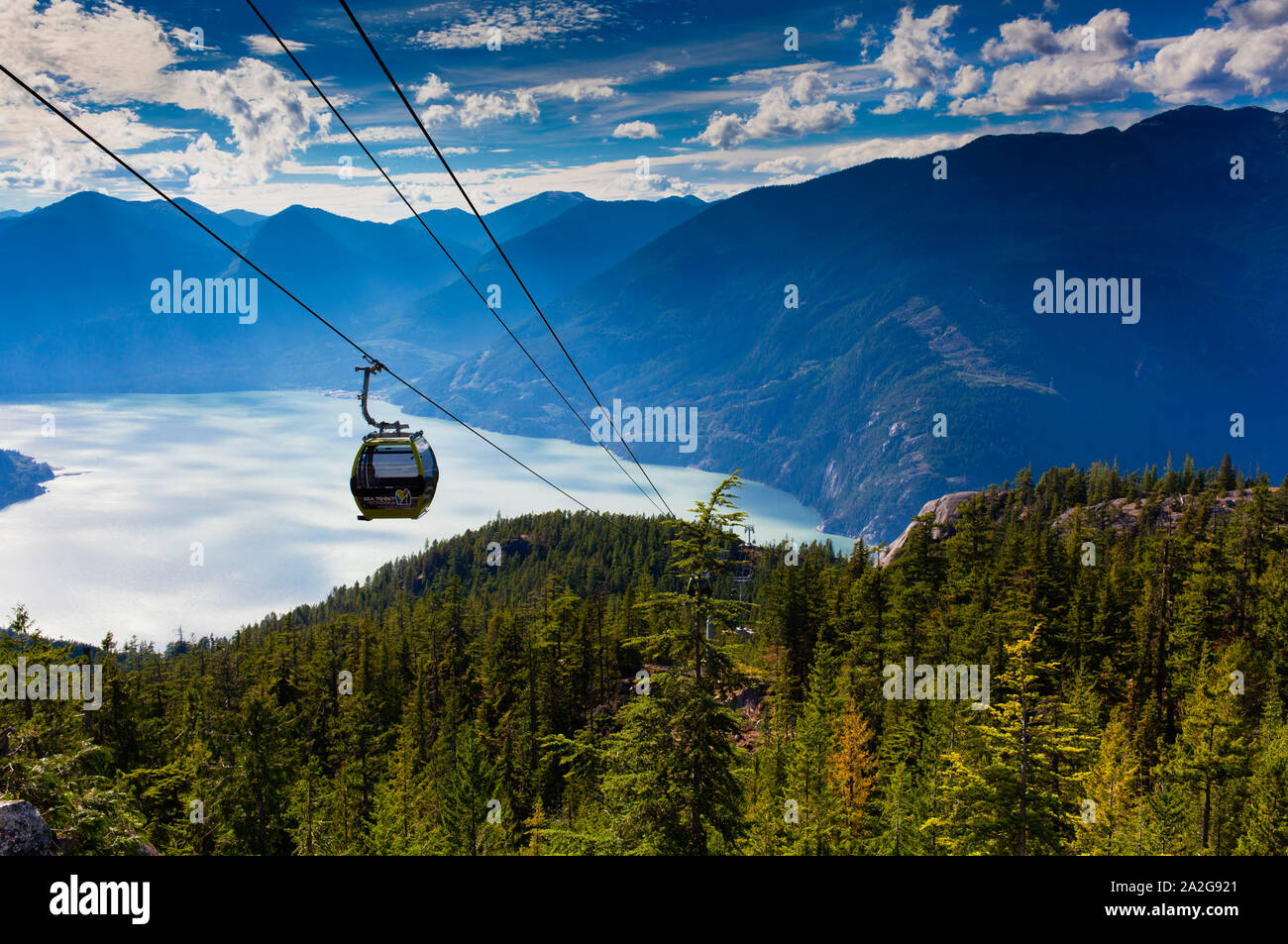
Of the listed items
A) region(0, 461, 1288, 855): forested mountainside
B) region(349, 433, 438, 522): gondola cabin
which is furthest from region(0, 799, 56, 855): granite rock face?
region(349, 433, 438, 522): gondola cabin

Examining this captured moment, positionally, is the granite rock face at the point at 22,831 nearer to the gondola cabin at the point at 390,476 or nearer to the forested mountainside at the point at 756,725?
the forested mountainside at the point at 756,725

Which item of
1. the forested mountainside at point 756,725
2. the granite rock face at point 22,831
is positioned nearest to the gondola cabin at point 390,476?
the forested mountainside at point 756,725

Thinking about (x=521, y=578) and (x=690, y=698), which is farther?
(x=521, y=578)

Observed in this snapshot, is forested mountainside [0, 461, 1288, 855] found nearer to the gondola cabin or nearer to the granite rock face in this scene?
the granite rock face
